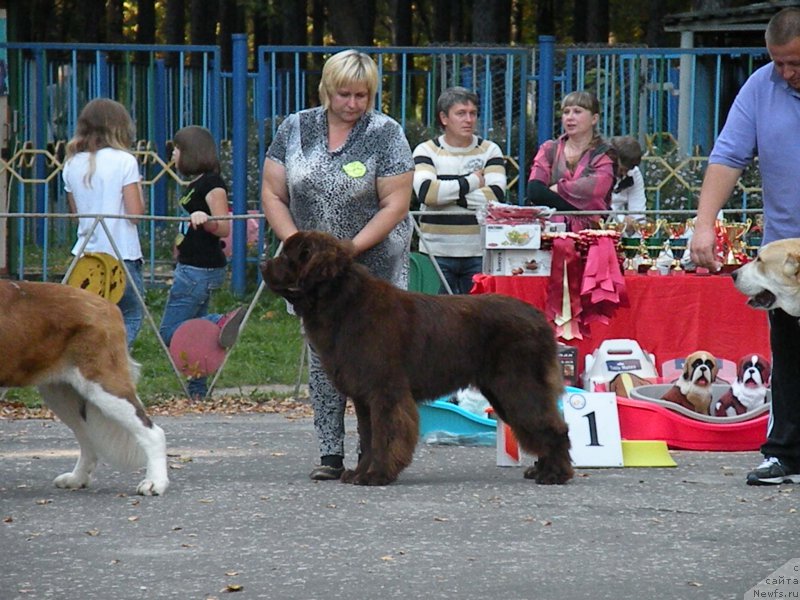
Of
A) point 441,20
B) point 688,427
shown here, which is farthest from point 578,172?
point 441,20

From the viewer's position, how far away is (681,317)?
360 inches

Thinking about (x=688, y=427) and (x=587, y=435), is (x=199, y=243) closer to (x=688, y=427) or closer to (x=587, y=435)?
(x=587, y=435)

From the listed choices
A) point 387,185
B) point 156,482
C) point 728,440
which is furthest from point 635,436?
point 156,482

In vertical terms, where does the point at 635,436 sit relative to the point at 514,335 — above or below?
below

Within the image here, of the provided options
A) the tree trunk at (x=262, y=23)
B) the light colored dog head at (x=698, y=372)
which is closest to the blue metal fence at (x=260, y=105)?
the light colored dog head at (x=698, y=372)

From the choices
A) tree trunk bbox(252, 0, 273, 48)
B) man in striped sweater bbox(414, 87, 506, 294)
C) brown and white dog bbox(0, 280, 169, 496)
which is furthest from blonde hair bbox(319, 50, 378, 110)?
tree trunk bbox(252, 0, 273, 48)

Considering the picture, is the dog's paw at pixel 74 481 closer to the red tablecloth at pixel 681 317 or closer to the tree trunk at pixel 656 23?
the red tablecloth at pixel 681 317

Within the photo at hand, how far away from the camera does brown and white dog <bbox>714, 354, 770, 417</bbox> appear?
26.7 ft

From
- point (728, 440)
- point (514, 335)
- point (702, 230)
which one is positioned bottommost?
point (728, 440)

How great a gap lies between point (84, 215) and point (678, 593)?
566 cm

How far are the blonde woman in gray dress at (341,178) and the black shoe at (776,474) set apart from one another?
1940mm

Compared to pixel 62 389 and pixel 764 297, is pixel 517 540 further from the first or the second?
pixel 62 389

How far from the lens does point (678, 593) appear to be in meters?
4.88

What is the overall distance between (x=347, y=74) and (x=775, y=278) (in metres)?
2.14
